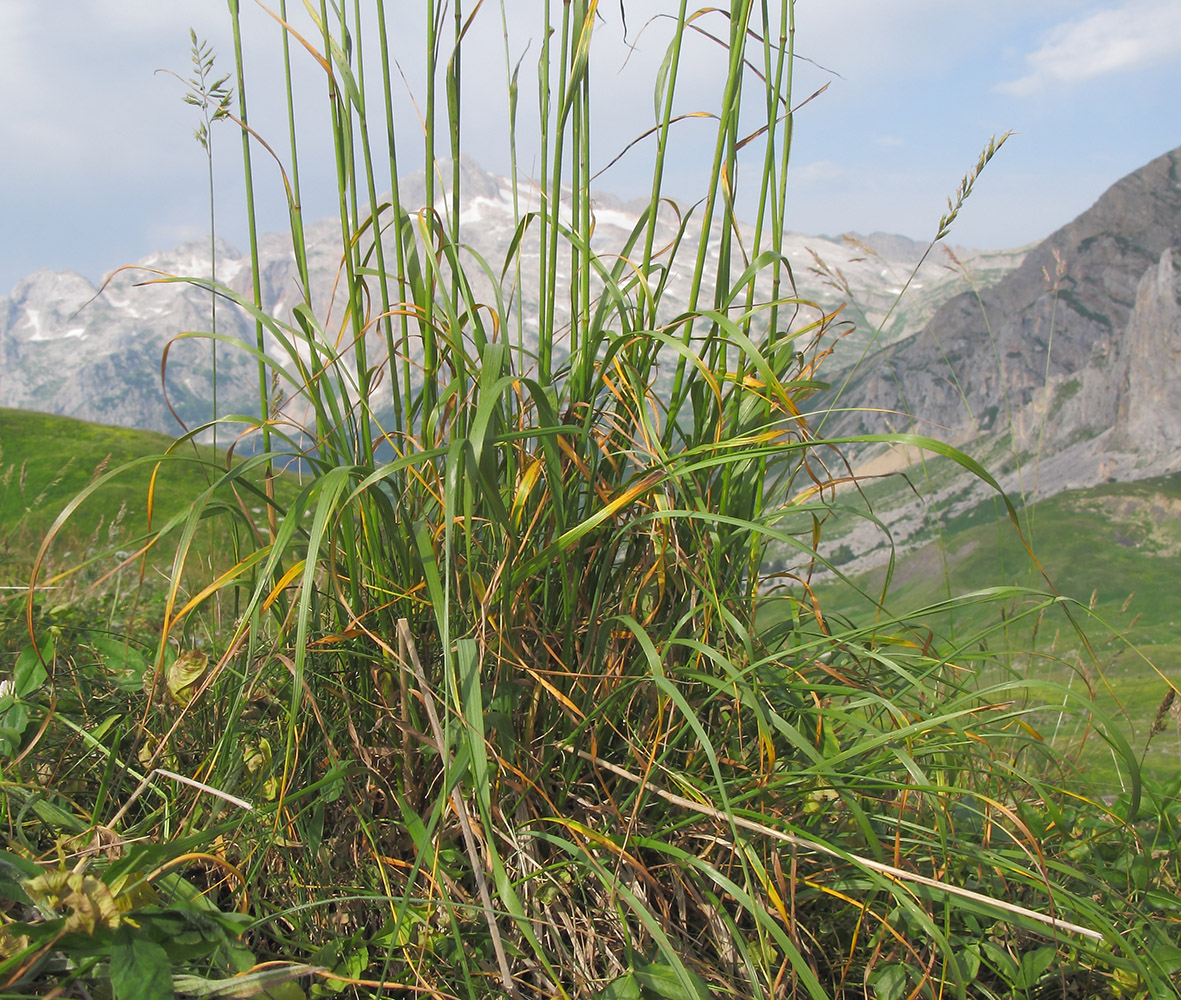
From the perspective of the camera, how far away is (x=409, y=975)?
52.3 inches

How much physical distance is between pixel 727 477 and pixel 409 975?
1.08 meters

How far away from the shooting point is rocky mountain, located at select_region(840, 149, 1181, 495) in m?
62.8

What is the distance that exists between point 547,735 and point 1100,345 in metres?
93.9

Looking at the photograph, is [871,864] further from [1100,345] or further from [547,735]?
[1100,345]

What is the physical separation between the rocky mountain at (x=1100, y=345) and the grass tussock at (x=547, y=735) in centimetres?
5190

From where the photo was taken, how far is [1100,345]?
7838cm

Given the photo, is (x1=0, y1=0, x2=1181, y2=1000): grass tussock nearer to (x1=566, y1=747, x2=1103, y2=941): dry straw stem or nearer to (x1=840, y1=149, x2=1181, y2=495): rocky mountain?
(x1=566, y1=747, x2=1103, y2=941): dry straw stem

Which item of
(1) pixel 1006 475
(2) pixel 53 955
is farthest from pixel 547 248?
(1) pixel 1006 475

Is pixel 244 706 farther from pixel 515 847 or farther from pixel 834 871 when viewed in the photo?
pixel 834 871

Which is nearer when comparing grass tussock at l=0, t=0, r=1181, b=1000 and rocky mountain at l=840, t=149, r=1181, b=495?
grass tussock at l=0, t=0, r=1181, b=1000

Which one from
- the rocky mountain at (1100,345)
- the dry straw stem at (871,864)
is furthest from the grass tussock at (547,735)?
the rocky mountain at (1100,345)

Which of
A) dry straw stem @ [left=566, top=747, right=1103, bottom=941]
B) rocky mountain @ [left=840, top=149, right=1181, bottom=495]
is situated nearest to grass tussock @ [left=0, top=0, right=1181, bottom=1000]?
dry straw stem @ [left=566, top=747, right=1103, bottom=941]

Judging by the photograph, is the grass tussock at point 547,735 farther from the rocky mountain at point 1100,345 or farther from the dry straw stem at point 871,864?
the rocky mountain at point 1100,345

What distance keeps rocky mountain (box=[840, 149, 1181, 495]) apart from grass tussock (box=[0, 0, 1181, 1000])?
170ft
